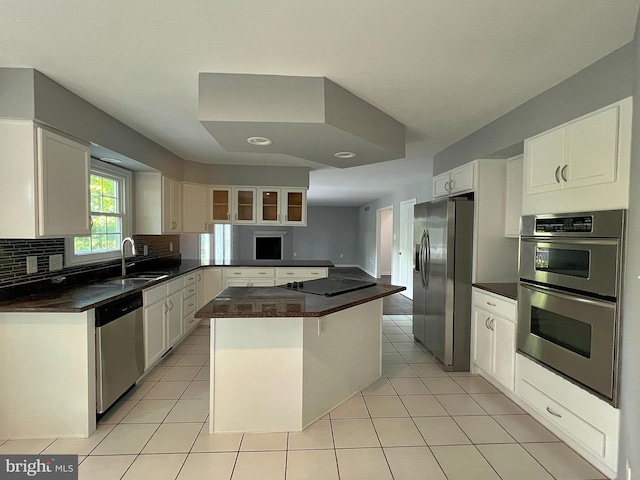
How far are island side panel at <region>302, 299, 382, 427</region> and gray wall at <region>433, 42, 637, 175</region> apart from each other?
1741 millimetres

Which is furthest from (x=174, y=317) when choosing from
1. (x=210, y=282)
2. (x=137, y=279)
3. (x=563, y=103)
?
(x=563, y=103)

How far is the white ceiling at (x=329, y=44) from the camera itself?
1444mm

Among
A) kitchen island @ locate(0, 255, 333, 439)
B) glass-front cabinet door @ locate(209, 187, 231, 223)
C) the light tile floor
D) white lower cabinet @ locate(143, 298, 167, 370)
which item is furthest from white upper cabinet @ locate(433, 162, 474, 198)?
kitchen island @ locate(0, 255, 333, 439)

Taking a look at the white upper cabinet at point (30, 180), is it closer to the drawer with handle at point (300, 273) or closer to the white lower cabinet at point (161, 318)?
the white lower cabinet at point (161, 318)

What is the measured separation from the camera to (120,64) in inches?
75.6

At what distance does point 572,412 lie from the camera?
6.51 feet

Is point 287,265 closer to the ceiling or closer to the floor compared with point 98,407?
closer to the ceiling

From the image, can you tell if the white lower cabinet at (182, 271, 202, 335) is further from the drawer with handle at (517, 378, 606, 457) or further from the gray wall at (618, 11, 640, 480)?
the gray wall at (618, 11, 640, 480)

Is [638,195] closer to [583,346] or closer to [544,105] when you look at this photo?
[583,346]

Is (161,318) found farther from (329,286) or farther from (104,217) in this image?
(329,286)

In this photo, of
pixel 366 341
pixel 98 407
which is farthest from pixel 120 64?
pixel 366 341

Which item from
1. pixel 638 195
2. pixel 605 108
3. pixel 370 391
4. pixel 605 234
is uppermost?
pixel 605 108

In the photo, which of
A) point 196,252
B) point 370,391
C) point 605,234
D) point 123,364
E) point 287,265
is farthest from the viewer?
point 196,252

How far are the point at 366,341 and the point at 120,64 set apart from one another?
262cm
